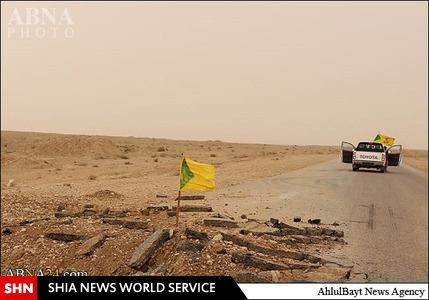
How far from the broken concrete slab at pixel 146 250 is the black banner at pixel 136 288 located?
3.23m

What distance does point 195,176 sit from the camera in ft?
14.8

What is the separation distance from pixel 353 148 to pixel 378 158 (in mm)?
748

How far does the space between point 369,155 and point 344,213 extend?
511 centimetres

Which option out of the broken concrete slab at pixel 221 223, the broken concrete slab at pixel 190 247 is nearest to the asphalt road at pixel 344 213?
the broken concrete slab at pixel 221 223

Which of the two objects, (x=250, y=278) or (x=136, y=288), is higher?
(x=136, y=288)

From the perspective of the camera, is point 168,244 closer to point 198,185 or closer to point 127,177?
point 198,185

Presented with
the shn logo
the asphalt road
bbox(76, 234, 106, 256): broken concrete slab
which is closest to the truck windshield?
the asphalt road

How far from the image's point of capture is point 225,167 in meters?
9.33

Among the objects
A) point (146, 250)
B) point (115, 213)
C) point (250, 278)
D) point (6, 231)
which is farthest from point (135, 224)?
point (6, 231)

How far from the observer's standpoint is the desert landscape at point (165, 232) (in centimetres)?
581

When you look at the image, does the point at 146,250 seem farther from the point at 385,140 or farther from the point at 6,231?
the point at 6,231

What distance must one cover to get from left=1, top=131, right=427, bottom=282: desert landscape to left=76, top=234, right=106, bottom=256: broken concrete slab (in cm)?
2

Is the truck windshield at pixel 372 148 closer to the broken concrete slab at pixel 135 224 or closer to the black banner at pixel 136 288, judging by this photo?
the black banner at pixel 136 288

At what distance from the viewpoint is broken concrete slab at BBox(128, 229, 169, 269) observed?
6.07m
